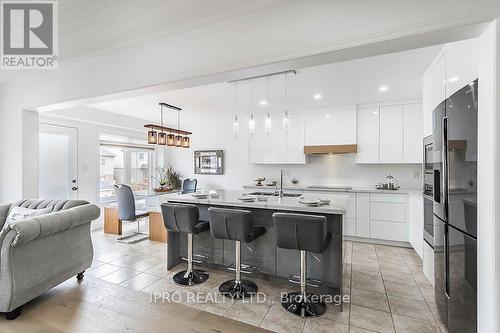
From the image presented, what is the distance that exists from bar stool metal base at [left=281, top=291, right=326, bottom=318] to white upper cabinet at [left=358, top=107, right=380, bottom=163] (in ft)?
10.1

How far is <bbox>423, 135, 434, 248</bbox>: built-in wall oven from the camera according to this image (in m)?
2.44

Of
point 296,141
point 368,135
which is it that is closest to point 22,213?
point 296,141

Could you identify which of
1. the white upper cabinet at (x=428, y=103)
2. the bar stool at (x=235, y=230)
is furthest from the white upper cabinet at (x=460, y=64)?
the bar stool at (x=235, y=230)

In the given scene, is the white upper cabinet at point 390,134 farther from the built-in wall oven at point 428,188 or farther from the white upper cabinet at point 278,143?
the built-in wall oven at point 428,188

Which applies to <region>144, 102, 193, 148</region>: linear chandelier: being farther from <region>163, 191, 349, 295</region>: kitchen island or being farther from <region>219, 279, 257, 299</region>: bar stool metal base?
<region>219, 279, 257, 299</region>: bar stool metal base

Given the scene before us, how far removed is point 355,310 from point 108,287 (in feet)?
8.53

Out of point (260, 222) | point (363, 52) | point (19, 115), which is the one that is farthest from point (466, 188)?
point (19, 115)

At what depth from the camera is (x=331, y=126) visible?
4793 mm

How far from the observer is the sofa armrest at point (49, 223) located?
2066 millimetres

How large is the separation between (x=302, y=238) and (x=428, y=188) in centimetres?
157

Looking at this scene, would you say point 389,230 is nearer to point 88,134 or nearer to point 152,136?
point 152,136

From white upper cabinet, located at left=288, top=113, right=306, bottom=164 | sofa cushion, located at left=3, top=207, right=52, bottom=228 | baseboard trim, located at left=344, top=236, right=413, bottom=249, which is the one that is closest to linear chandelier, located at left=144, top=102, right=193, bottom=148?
sofa cushion, located at left=3, top=207, right=52, bottom=228

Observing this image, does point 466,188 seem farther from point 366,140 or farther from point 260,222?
point 366,140

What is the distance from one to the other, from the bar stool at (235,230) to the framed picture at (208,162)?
390cm
